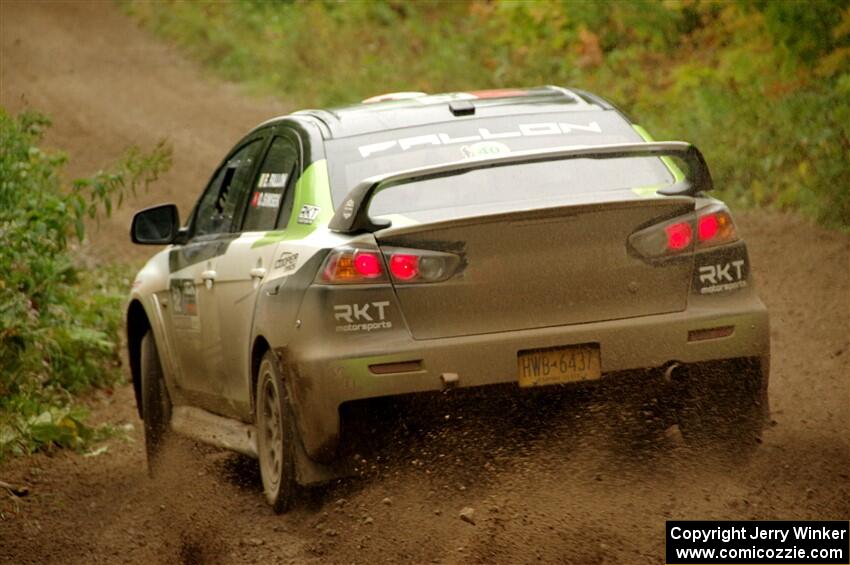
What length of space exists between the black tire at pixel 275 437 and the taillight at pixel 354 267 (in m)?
0.60

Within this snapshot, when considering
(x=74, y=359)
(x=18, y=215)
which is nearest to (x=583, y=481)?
(x=18, y=215)

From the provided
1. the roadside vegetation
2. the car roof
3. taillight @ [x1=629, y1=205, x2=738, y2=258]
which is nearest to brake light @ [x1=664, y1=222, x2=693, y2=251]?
taillight @ [x1=629, y1=205, x2=738, y2=258]

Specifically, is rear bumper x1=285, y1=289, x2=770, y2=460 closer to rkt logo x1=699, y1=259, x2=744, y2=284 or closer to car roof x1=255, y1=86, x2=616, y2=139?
rkt logo x1=699, y1=259, x2=744, y2=284

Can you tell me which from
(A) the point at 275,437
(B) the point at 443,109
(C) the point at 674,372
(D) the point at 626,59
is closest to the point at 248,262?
(A) the point at 275,437

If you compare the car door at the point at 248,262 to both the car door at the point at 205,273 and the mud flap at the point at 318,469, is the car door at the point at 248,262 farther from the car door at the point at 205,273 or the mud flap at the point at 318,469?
the mud flap at the point at 318,469

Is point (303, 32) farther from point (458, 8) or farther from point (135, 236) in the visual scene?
point (135, 236)

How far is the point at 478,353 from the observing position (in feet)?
17.6

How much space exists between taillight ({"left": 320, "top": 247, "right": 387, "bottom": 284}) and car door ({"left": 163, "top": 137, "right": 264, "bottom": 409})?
1.46m

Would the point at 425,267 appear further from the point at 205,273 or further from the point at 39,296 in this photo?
the point at 39,296

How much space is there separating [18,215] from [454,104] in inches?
128

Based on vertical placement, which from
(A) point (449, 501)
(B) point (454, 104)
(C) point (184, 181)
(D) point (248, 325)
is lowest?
(C) point (184, 181)

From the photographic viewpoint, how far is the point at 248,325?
20.6 ft

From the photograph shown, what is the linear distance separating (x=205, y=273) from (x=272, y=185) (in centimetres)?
60

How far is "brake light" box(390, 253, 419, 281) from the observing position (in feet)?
17.7
